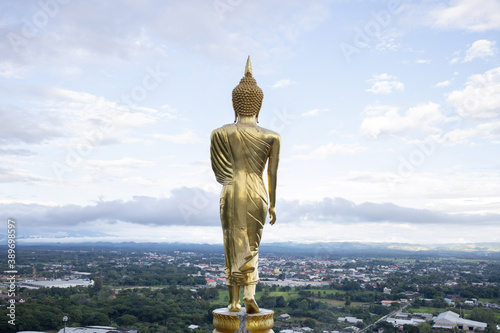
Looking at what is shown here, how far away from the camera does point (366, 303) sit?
38.9m

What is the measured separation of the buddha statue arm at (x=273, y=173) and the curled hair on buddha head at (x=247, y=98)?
22.7 inches

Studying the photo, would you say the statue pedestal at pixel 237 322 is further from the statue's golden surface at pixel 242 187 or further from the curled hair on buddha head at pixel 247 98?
the curled hair on buddha head at pixel 247 98

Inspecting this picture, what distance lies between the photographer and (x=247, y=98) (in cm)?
757

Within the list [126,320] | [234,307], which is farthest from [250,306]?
[126,320]

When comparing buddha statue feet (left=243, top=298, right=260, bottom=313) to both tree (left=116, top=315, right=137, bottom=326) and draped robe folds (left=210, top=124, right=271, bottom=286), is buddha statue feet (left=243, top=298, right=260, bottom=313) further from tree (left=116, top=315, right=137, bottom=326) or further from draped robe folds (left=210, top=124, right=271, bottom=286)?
tree (left=116, top=315, right=137, bottom=326)

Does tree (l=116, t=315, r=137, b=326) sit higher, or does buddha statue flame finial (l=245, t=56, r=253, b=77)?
buddha statue flame finial (l=245, t=56, r=253, b=77)

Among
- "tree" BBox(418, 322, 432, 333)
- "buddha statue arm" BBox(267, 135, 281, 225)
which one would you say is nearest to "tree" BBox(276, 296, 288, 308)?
"tree" BBox(418, 322, 432, 333)

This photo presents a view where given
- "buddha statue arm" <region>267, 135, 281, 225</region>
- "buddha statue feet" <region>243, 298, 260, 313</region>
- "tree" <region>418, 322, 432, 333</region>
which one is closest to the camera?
"buddha statue feet" <region>243, 298, 260, 313</region>

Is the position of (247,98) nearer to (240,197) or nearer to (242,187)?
(242,187)

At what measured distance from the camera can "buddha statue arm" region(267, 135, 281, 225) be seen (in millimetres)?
7543

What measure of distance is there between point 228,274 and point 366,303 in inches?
1340

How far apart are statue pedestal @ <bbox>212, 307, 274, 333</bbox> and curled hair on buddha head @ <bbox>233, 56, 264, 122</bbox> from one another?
113 inches

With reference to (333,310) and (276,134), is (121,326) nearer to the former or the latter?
(333,310)

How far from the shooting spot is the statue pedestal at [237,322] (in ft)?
22.5
